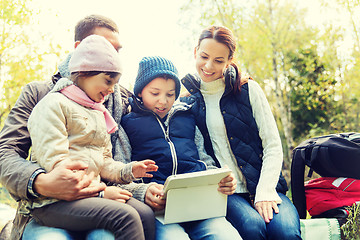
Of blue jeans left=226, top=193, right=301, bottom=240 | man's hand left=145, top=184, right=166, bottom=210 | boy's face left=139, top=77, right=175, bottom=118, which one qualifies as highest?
boy's face left=139, top=77, right=175, bottom=118

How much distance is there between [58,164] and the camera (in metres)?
1.68

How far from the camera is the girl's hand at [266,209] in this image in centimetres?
220

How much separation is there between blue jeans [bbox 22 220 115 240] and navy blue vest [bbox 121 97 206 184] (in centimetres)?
57

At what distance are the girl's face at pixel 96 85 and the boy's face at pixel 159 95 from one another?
0.48 meters

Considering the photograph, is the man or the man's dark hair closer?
the man

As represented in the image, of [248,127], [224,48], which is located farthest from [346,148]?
[224,48]

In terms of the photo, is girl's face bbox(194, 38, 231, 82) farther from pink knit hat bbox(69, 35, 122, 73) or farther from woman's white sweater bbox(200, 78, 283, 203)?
pink knit hat bbox(69, 35, 122, 73)

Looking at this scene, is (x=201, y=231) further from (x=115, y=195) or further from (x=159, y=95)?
(x=159, y=95)

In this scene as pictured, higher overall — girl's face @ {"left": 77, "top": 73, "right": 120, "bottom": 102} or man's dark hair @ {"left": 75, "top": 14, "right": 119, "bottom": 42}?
man's dark hair @ {"left": 75, "top": 14, "right": 119, "bottom": 42}

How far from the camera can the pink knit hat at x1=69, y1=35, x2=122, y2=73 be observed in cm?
188

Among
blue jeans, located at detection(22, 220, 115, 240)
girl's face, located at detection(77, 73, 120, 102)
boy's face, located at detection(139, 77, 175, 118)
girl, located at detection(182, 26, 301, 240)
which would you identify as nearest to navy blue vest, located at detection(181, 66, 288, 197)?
girl, located at detection(182, 26, 301, 240)

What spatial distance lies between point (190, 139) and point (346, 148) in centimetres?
118

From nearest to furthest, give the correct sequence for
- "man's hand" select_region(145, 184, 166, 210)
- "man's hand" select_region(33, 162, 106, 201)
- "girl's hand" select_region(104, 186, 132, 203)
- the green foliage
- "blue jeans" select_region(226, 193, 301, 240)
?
"man's hand" select_region(33, 162, 106, 201) → "girl's hand" select_region(104, 186, 132, 203) → "man's hand" select_region(145, 184, 166, 210) → "blue jeans" select_region(226, 193, 301, 240) → the green foliage

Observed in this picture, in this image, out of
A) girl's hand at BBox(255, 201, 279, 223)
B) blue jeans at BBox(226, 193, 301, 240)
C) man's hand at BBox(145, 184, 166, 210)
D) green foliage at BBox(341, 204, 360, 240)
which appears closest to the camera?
man's hand at BBox(145, 184, 166, 210)
